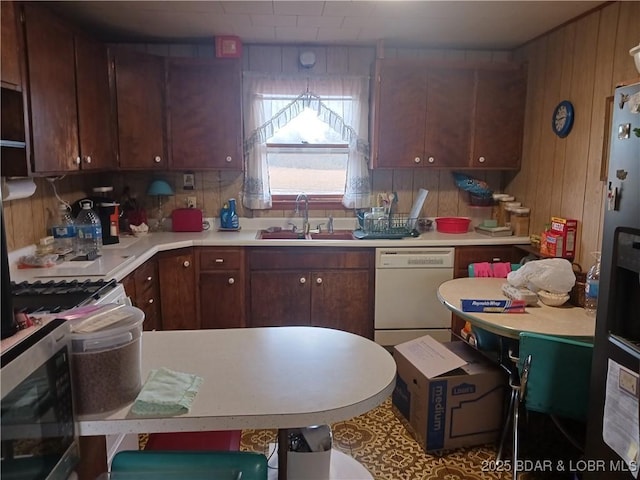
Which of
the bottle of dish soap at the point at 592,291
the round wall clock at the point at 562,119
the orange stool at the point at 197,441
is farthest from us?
the round wall clock at the point at 562,119

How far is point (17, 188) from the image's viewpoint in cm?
246

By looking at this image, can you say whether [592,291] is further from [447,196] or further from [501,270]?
[447,196]

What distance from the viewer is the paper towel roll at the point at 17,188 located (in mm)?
2381

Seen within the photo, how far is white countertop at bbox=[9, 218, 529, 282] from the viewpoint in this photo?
2.44 meters

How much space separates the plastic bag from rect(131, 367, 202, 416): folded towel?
181 centimetres

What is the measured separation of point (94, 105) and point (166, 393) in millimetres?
2468

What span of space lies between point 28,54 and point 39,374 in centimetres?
192

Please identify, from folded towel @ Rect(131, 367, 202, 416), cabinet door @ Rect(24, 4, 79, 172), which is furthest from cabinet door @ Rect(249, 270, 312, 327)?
folded towel @ Rect(131, 367, 202, 416)

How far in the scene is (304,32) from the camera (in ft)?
11.0

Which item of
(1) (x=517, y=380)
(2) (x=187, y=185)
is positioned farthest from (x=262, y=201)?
(1) (x=517, y=380)

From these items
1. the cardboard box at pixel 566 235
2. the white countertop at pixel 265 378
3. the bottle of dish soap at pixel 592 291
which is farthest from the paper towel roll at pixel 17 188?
the cardboard box at pixel 566 235

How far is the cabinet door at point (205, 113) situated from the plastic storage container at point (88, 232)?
0.73 meters

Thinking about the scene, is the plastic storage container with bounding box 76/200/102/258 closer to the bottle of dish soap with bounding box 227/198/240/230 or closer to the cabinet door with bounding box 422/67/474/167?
the bottle of dish soap with bounding box 227/198/240/230

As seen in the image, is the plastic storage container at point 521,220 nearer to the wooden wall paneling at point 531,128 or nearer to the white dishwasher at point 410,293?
the wooden wall paneling at point 531,128
